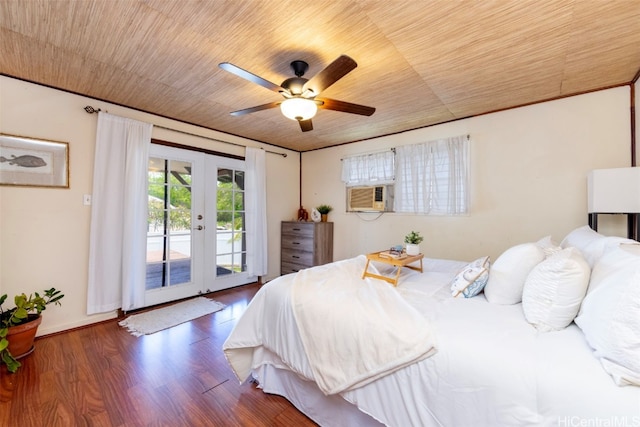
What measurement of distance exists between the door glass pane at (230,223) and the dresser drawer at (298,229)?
722mm

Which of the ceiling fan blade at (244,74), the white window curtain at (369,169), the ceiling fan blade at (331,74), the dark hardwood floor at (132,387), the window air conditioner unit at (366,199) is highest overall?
the ceiling fan blade at (244,74)

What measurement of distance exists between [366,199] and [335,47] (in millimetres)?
2417

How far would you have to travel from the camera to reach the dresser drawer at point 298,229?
414 centimetres

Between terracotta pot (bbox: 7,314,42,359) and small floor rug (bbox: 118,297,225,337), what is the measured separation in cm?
66

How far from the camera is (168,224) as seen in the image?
3.30 metres

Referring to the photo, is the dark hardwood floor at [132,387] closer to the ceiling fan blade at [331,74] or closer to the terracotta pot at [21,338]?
the terracotta pot at [21,338]

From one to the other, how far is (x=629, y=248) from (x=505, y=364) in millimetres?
840

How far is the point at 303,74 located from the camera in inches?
84.2

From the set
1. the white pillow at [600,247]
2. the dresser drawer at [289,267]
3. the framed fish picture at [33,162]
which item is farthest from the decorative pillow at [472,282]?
the framed fish picture at [33,162]

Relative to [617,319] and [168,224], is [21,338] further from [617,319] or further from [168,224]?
[617,319]

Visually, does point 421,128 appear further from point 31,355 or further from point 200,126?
point 31,355

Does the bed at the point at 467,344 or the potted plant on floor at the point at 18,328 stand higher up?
the bed at the point at 467,344

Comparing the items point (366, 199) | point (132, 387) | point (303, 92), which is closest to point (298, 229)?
point (366, 199)

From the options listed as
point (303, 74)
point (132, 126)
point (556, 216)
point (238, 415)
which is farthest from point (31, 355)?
point (556, 216)
